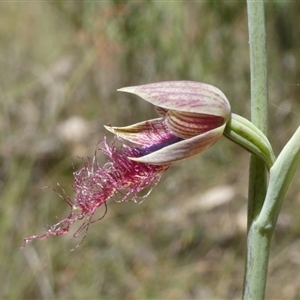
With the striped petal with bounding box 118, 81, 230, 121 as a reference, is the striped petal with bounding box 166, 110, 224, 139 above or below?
below

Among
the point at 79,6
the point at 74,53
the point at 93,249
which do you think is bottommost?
A: the point at 93,249

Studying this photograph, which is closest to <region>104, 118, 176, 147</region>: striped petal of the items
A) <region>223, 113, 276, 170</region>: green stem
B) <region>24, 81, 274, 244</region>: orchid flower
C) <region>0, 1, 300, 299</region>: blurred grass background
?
<region>24, 81, 274, 244</region>: orchid flower

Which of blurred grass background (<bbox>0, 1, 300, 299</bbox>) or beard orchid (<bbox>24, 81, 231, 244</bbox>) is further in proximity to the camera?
blurred grass background (<bbox>0, 1, 300, 299</bbox>)

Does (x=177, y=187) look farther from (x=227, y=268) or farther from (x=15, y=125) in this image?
(x=15, y=125)

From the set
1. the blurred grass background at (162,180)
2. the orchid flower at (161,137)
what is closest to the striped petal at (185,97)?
the orchid flower at (161,137)

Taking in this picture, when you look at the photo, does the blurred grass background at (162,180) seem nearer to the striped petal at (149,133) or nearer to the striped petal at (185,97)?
the striped petal at (149,133)

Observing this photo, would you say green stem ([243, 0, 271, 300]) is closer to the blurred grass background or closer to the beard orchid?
the beard orchid

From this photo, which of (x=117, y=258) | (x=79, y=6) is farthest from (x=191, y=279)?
(x=79, y=6)
